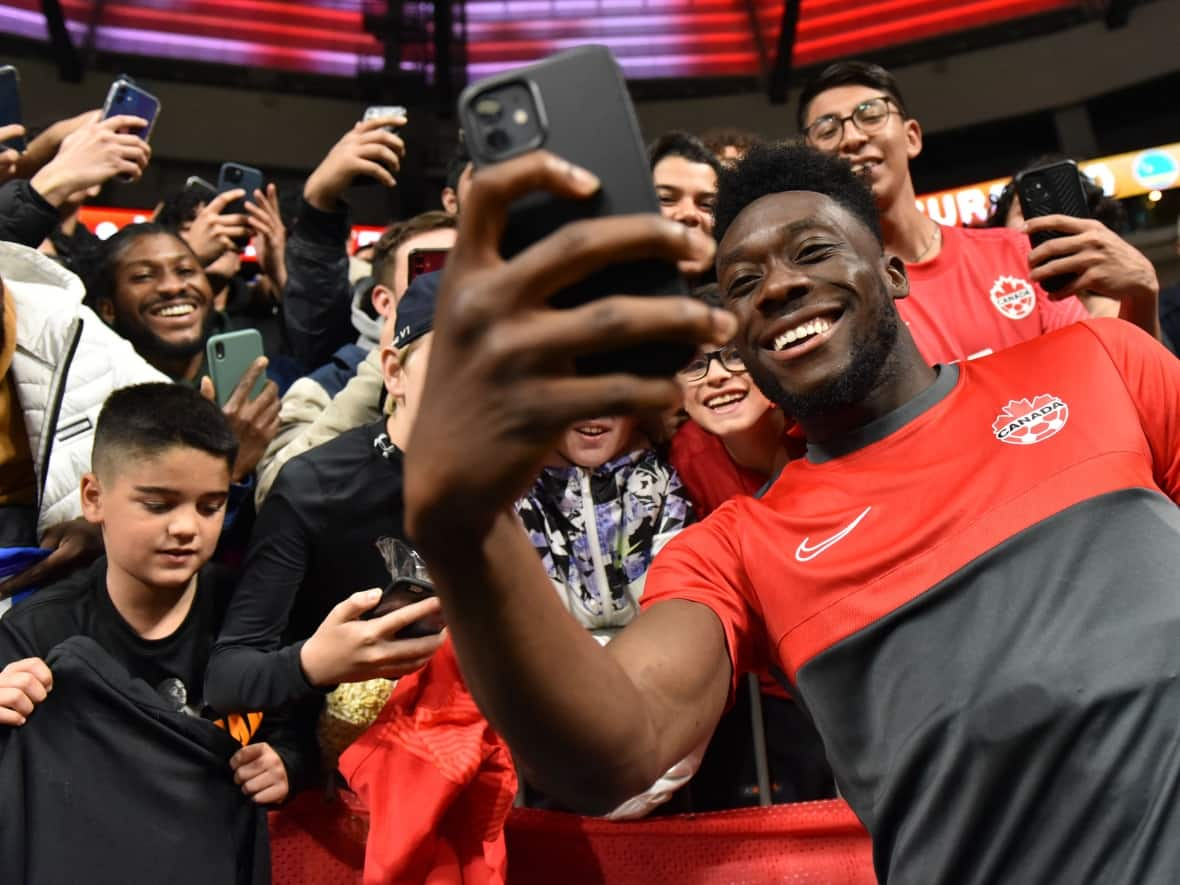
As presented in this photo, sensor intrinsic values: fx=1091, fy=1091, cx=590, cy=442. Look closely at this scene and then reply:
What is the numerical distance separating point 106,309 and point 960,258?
8.95ft

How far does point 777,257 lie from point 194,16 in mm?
11703

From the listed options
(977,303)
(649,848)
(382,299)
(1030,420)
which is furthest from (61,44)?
(1030,420)

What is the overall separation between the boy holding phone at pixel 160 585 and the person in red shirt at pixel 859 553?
109cm

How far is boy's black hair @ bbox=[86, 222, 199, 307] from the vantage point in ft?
11.9

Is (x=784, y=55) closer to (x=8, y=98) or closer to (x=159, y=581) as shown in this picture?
(x=8, y=98)

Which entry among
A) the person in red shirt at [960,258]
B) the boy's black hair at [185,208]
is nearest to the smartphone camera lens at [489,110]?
the person in red shirt at [960,258]

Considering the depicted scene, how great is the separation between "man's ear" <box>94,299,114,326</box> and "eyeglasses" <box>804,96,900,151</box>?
233 centimetres

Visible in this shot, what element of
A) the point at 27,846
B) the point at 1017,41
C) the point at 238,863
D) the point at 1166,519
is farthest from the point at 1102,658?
the point at 1017,41

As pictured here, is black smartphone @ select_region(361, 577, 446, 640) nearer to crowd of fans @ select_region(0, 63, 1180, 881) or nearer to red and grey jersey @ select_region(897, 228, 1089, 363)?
crowd of fans @ select_region(0, 63, 1180, 881)

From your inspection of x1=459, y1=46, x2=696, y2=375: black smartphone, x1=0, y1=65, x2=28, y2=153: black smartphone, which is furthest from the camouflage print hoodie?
x1=0, y1=65, x2=28, y2=153: black smartphone

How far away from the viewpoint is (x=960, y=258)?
2807mm

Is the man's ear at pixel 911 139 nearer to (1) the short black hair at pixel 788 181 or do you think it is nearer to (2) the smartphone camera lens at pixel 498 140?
(1) the short black hair at pixel 788 181

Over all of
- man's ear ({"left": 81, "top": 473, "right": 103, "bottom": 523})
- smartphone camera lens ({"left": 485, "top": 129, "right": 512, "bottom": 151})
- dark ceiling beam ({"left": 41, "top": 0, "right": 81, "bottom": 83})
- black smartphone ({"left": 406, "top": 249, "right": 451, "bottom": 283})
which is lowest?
man's ear ({"left": 81, "top": 473, "right": 103, "bottom": 523})

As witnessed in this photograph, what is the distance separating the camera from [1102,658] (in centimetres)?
146
